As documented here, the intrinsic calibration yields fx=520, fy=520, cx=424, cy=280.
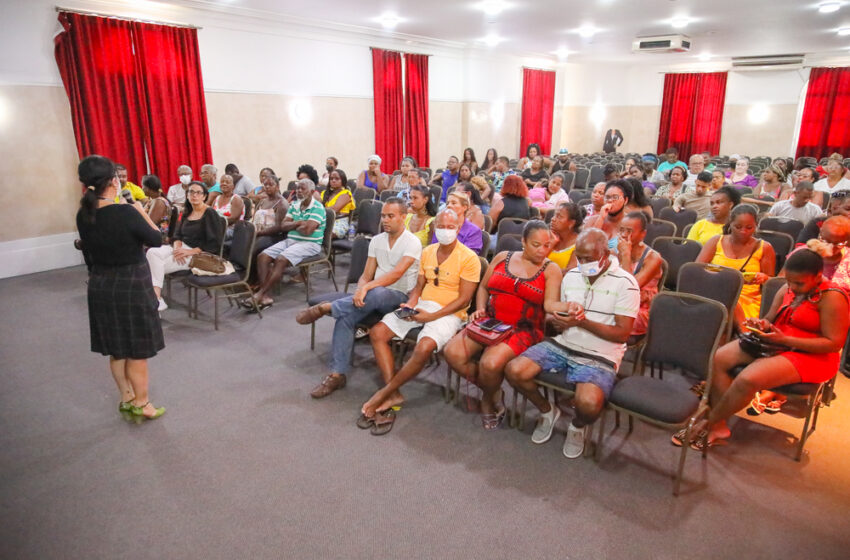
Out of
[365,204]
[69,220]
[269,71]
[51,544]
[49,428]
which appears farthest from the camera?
[269,71]

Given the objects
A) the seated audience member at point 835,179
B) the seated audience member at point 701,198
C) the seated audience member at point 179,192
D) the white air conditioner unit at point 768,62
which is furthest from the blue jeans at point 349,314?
the white air conditioner unit at point 768,62

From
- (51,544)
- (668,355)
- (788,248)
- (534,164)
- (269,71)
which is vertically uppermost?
(269,71)

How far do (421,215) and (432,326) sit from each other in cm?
143

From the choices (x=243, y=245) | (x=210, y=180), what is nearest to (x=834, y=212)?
(x=243, y=245)

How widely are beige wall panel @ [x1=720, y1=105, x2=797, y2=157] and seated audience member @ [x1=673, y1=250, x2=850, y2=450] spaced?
50.4 ft

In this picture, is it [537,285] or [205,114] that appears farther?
[205,114]

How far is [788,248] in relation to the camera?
4539 millimetres

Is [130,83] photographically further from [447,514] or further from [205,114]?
[447,514]

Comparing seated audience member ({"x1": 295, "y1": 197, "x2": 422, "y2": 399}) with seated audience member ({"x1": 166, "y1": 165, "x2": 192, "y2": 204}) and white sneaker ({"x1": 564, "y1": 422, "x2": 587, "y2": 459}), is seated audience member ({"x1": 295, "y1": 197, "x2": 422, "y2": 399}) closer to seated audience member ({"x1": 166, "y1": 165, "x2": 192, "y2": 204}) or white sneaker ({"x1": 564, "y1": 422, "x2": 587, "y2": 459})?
white sneaker ({"x1": 564, "y1": 422, "x2": 587, "y2": 459})

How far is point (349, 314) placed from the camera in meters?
3.71

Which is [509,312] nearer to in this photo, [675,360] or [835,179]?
[675,360]

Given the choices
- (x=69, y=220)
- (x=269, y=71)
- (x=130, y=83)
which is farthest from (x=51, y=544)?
(x=269, y=71)

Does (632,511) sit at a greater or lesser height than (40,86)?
lesser

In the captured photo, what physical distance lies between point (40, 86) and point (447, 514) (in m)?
7.39
